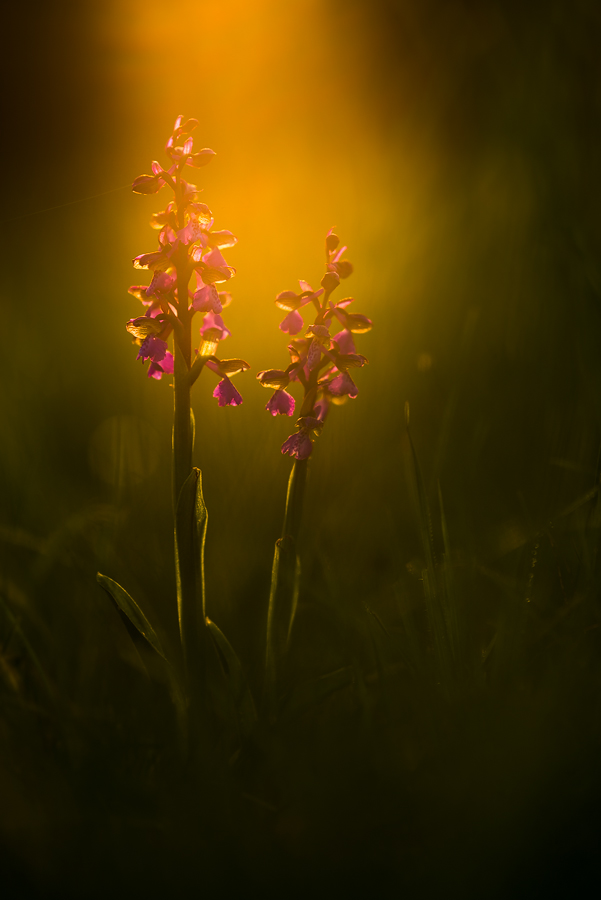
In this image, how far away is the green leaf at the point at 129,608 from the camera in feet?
2.94

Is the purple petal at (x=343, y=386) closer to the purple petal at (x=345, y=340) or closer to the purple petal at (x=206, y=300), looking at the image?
the purple petal at (x=345, y=340)

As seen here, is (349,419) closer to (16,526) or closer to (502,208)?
(16,526)

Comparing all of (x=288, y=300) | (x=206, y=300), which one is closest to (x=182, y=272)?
(x=206, y=300)

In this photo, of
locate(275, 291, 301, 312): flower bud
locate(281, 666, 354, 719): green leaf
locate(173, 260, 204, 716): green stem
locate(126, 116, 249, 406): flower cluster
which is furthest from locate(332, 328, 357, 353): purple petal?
locate(281, 666, 354, 719): green leaf

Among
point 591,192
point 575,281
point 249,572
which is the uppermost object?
point 591,192

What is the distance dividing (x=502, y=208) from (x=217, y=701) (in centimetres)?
197

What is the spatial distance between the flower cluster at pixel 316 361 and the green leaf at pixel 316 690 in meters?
0.40

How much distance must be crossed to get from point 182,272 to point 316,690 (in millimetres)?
806

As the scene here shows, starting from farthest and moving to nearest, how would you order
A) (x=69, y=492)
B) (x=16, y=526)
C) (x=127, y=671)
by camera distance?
(x=69, y=492) < (x=16, y=526) < (x=127, y=671)

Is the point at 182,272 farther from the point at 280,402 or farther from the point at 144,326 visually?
the point at 280,402

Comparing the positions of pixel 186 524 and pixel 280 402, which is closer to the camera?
pixel 186 524

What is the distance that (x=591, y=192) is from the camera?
1789 millimetres

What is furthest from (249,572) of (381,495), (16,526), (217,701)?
(16,526)

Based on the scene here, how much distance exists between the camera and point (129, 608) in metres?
0.92
